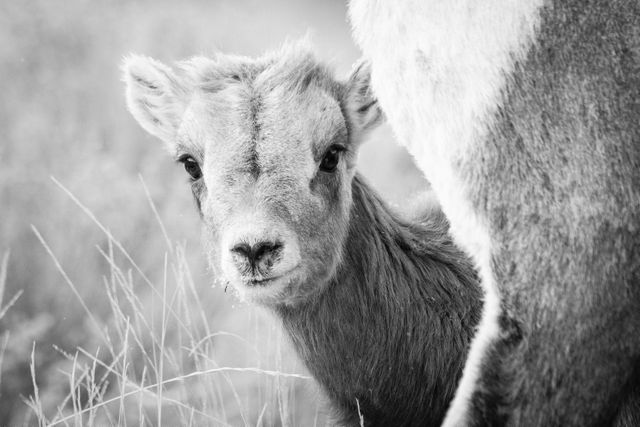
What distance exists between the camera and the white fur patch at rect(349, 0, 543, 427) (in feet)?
7.40

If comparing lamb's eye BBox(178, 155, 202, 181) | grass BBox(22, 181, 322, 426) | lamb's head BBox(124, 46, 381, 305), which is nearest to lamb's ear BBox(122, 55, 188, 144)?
lamb's head BBox(124, 46, 381, 305)

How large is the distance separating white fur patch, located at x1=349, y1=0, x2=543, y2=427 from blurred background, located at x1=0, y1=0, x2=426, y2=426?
7.13 feet

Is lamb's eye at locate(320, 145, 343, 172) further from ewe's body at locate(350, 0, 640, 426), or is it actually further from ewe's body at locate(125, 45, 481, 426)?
ewe's body at locate(350, 0, 640, 426)

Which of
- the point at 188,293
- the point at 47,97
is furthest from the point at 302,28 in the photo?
the point at 188,293

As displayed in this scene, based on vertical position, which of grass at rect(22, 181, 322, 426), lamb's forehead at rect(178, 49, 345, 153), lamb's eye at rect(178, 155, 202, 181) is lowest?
grass at rect(22, 181, 322, 426)

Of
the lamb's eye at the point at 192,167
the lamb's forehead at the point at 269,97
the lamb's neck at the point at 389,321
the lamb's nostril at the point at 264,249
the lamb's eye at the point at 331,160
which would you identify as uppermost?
the lamb's forehead at the point at 269,97

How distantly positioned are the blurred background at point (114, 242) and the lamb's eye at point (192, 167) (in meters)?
0.72

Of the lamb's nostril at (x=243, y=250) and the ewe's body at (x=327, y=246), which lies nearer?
the lamb's nostril at (x=243, y=250)

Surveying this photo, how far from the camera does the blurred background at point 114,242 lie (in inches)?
196

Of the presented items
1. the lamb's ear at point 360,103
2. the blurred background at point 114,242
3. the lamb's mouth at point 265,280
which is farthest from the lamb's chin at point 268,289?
the lamb's ear at point 360,103

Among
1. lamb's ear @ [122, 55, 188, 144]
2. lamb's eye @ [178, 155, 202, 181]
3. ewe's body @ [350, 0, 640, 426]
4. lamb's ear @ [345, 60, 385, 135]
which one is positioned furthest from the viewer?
lamb's ear @ [122, 55, 188, 144]

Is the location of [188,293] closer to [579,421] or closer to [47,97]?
[47,97]

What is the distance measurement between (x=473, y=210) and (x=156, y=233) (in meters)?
5.25

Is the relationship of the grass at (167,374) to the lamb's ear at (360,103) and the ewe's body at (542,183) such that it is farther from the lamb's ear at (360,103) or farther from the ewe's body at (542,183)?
the ewe's body at (542,183)
